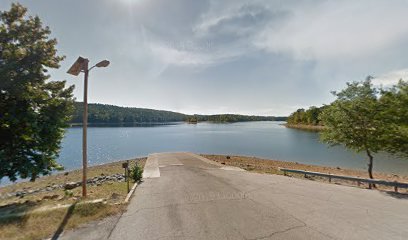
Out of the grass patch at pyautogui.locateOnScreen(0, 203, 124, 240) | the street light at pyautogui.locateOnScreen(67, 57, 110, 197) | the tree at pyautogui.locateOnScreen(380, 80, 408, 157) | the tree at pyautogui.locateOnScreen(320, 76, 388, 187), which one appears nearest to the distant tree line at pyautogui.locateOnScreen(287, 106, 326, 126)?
the tree at pyautogui.locateOnScreen(320, 76, 388, 187)

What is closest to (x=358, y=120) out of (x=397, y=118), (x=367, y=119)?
(x=367, y=119)

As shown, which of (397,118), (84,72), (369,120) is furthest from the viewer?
(369,120)

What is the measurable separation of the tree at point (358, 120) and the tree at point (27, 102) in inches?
635

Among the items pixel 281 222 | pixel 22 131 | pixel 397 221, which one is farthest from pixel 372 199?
pixel 22 131

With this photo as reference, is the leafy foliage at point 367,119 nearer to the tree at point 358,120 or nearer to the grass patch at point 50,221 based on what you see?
the tree at point 358,120

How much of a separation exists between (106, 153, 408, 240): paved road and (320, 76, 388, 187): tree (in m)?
5.79

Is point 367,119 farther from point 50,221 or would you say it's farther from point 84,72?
point 50,221

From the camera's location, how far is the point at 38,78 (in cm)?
929

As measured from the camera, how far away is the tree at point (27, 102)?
8.26 m

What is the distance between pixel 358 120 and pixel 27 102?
1809 cm

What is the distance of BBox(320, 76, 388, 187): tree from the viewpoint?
45.2 feet

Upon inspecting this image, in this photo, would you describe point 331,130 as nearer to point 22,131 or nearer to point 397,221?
point 397,221

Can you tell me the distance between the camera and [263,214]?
22.2 ft

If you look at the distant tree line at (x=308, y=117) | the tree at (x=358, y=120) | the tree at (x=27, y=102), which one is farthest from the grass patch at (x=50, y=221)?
the distant tree line at (x=308, y=117)
